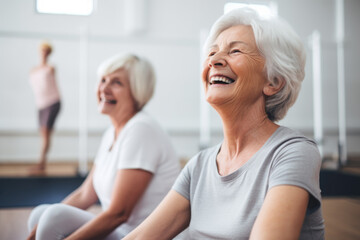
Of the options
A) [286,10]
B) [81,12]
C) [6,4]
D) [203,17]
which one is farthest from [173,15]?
[6,4]

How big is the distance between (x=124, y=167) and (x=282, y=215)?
0.73 meters

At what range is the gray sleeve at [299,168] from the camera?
2.48ft

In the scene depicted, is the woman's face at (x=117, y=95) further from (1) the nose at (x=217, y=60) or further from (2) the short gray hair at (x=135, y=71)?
(1) the nose at (x=217, y=60)

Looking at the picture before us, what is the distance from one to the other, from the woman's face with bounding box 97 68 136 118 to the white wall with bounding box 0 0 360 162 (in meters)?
3.88

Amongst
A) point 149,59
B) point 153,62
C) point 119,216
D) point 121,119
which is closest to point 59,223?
point 119,216

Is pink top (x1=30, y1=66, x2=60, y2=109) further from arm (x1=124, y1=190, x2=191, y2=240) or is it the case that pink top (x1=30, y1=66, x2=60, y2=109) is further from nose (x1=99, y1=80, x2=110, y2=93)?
arm (x1=124, y1=190, x2=191, y2=240)

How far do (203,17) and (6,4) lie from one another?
123 inches

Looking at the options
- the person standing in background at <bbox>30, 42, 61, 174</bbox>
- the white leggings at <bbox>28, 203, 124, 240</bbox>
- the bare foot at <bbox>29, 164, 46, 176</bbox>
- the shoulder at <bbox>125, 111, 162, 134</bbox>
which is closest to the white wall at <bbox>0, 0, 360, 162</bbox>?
the person standing in background at <bbox>30, 42, 61, 174</bbox>

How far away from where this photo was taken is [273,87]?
969mm

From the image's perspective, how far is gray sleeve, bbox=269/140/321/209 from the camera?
2.48ft

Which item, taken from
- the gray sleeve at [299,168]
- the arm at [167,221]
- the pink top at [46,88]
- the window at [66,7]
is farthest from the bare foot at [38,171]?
the gray sleeve at [299,168]

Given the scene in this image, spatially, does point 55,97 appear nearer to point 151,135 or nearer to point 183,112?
point 183,112

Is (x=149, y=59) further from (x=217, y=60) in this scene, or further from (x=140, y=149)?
(x=217, y=60)

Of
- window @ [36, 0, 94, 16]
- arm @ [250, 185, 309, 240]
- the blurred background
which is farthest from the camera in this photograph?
window @ [36, 0, 94, 16]
